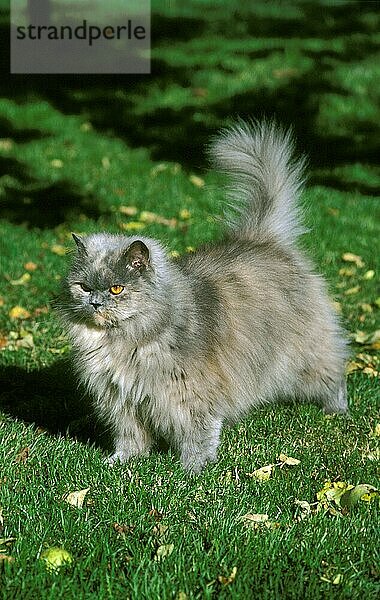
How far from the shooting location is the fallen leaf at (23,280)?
263 inches

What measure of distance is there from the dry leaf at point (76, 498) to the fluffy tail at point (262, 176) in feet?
5.96

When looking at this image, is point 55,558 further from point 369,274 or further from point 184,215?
point 184,215

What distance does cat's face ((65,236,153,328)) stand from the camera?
12.3 ft

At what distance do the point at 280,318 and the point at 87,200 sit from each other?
455 cm

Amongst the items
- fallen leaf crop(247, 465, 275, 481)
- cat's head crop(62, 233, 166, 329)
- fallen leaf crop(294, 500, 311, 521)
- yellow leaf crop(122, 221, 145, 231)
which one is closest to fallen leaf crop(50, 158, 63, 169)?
yellow leaf crop(122, 221, 145, 231)

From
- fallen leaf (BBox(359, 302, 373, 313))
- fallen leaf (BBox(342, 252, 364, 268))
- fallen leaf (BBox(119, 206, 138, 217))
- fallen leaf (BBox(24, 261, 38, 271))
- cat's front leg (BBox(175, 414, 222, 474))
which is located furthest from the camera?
fallen leaf (BBox(119, 206, 138, 217))

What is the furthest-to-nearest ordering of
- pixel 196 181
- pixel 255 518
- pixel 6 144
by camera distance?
1. pixel 6 144
2. pixel 196 181
3. pixel 255 518

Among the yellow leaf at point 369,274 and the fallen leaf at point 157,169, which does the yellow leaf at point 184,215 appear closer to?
the fallen leaf at point 157,169

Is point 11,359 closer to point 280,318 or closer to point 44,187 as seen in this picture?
point 280,318

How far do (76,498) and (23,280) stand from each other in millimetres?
3266

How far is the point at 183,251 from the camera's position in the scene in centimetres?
741

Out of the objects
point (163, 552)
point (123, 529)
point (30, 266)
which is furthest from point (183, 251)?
point (163, 552)
